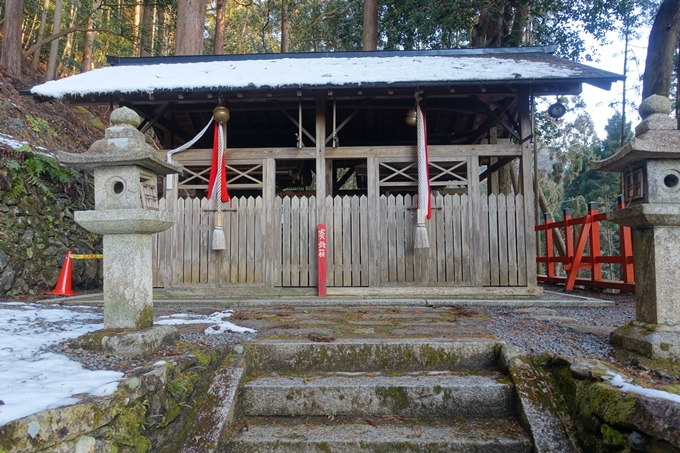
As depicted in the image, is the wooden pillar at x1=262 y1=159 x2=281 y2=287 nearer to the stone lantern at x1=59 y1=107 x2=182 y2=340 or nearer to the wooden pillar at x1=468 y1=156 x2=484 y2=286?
the wooden pillar at x1=468 y1=156 x2=484 y2=286

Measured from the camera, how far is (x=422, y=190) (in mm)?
6941

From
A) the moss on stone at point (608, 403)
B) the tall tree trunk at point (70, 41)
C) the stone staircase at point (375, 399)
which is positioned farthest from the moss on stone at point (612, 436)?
the tall tree trunk at point (70, 41)

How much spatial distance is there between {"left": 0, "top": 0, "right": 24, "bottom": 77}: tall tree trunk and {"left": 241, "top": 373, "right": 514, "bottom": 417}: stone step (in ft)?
48.0

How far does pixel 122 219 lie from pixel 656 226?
4576mm

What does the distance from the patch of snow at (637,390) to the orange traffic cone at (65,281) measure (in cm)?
900

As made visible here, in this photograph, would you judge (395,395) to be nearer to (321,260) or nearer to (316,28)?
(321,260)

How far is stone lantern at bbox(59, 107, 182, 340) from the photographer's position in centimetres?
345

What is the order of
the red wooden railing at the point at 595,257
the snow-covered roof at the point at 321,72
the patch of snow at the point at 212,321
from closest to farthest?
the patch of snow at the point at 212,321
the snow-covered roof at the point at 321,72
the red wooden railing at the point at 595,257

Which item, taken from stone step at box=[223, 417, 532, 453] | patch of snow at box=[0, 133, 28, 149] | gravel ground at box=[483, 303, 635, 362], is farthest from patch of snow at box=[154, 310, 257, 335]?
patch of snow at box=[0, 133, 28, 149]

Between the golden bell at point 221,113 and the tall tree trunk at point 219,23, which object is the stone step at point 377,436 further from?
the tall tree trunk at point 219,23

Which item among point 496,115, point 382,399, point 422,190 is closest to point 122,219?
point 382,399

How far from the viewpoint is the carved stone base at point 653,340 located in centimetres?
311

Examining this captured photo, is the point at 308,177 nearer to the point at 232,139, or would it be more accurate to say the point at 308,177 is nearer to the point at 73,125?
the point at 232,139

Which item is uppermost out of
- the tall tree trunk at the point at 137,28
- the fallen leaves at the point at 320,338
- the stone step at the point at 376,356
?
the tall tree trunk at the point at 137,28
